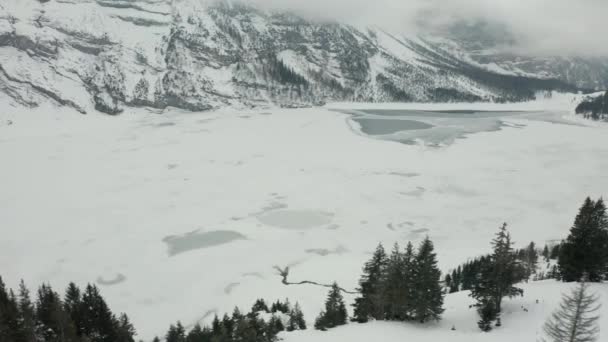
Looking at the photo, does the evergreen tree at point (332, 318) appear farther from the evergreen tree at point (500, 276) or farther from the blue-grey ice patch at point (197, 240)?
the blue-grey ice patch at point (197, 240)

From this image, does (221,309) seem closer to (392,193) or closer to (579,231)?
(579,231)

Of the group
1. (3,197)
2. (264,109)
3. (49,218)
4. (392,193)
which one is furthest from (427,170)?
(264,109)

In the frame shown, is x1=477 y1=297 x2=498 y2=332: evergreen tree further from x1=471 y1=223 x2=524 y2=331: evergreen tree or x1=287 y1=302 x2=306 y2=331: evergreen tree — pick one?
x1=287 y1=302 x2=306 y2=331: evergreen tree

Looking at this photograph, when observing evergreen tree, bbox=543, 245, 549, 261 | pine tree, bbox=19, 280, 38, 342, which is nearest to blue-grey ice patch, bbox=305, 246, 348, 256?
evergreen tree, bbox=543, 245, 549, 261

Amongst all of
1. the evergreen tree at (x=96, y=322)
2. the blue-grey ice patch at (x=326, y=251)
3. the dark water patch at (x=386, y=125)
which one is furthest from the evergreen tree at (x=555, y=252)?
the dark water patch at (x=386, y=125)

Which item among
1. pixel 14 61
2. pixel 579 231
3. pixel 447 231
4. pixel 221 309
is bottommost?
pixel 221 309

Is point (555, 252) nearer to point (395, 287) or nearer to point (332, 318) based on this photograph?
point (395, 287)
